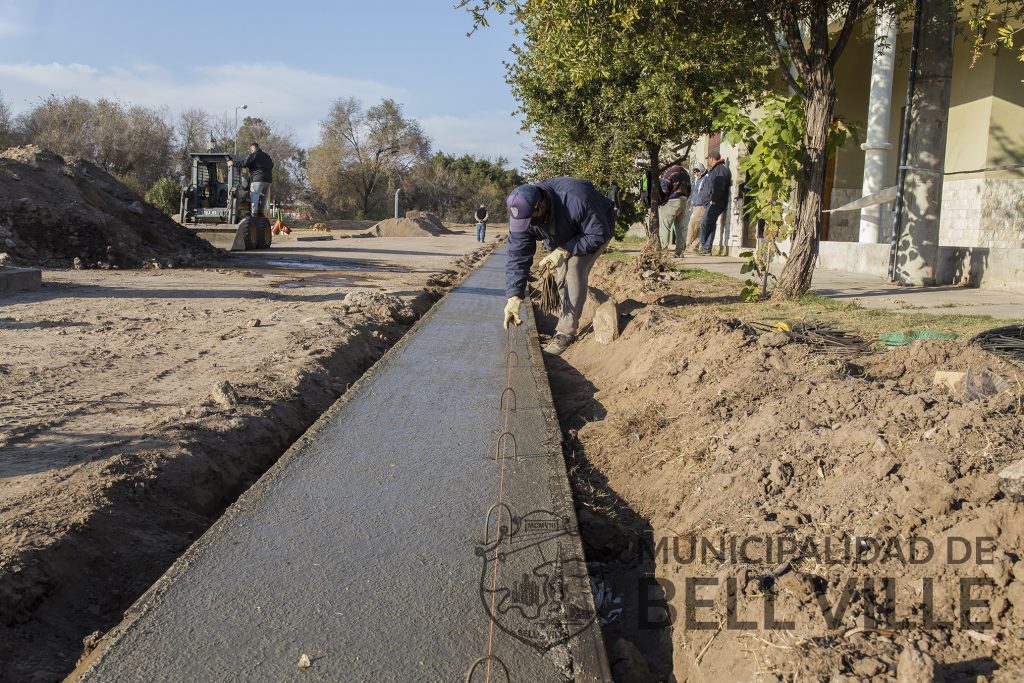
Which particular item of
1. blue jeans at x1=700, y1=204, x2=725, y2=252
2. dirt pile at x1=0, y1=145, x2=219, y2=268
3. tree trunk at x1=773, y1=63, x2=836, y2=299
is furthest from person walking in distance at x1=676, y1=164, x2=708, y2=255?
dirt pile at x1=0, y1=145, x2=219, y2=268

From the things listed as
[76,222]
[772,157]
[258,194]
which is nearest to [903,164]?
[772,157]

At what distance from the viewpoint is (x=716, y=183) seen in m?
16.3

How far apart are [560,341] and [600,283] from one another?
5047mm

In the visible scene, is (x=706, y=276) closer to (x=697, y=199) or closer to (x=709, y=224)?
(x=697, y=199)

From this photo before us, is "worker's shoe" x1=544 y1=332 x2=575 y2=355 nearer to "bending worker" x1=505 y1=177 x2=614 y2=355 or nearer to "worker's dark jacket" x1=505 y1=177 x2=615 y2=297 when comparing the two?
"bending worker" x1=505 y1=177 x2=614 y2=355

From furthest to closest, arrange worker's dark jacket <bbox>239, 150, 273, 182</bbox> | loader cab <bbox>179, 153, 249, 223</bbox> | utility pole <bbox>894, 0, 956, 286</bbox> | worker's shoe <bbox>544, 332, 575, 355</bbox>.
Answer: loader cab <bbox>179, 153, 249, 223</bbox> → worker's dark jacket <bbox>239, 150, 273, 182</bbox> → utility pole <bbox>894, 0, 956, 286</bbox> → worker's shoe <bbox>544, 332, 575, 355</bbox>

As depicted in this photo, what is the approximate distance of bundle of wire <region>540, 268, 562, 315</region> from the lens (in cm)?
915

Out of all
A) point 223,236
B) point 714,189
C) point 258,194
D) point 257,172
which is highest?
point 257,172

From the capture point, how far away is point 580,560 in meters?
3.46

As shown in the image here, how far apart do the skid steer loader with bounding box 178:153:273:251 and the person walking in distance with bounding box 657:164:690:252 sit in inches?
361

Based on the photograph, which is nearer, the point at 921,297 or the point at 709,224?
the point at 921,297

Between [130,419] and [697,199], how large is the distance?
1429 centimetres

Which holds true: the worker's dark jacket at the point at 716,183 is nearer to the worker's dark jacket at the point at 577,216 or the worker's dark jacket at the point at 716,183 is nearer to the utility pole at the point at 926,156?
the utility pole at the point at 926,156

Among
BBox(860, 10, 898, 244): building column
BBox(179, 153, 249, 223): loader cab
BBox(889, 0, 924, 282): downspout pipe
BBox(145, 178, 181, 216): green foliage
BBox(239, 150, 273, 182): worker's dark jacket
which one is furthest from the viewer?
BBox(145, 178, 181, 216): green foliage
